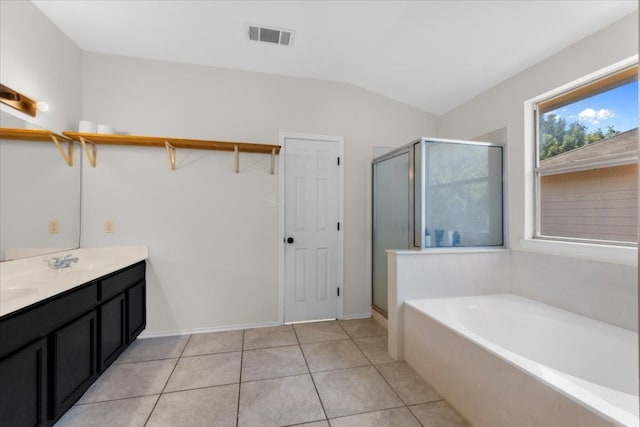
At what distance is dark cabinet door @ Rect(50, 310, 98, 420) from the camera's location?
1.44 metres

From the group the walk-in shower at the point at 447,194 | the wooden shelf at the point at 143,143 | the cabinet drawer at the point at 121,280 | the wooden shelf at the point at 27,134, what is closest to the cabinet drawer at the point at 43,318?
the cabinet drawer at the point at 121,280

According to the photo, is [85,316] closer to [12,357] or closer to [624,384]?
[12,357]

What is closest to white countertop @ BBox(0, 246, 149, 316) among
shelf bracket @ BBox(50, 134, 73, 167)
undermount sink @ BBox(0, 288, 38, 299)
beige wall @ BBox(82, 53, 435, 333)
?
undermount sink @ BBox(0, 288, 38, 299)

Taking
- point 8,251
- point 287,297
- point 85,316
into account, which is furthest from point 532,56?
point 8,251

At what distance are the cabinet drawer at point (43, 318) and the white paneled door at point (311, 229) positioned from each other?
5.43 ft

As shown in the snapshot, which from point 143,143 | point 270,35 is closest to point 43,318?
point 143,143

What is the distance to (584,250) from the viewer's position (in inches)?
74.6

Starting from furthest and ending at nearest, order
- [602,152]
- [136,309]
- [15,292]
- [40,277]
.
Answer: [136,309] → [602,152] → [40,277] → [15,292]

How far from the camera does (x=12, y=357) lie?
117 centimetres

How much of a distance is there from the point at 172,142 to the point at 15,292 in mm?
1502

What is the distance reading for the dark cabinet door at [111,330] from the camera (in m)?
1.88

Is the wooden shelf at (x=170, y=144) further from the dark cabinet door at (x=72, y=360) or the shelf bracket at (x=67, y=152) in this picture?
the dark cabinet door at (x=72, y=360)

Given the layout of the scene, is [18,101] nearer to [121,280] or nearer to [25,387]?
[121,280]

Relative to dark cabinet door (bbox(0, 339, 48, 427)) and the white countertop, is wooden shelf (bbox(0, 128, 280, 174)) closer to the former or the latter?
the white countertop
